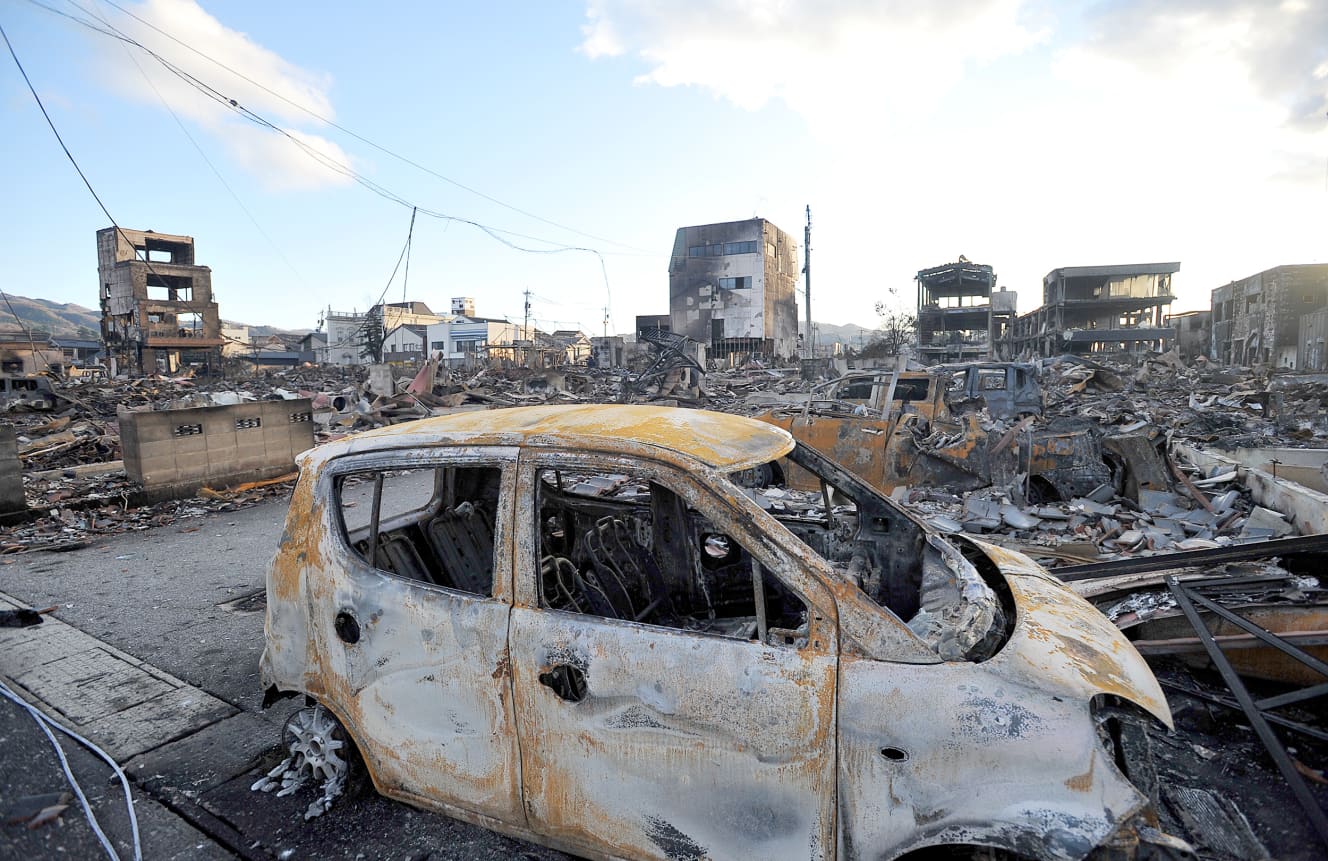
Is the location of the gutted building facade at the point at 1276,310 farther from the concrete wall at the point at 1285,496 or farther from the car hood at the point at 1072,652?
the car hood at the point at 1072,652

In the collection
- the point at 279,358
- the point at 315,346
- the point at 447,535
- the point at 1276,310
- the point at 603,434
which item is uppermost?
the point at 315,346

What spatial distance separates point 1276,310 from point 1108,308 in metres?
8.06

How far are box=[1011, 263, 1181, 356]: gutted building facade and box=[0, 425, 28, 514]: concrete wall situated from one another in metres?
44.1

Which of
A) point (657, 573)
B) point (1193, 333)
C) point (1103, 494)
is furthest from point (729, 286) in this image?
point (657, 573)

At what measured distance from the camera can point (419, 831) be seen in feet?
8.45

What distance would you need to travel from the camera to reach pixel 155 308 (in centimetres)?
3953

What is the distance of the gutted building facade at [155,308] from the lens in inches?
1478

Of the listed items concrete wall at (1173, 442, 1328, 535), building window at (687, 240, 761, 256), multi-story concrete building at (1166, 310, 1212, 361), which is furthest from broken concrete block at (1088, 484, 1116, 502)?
multi-story concrete building at (1166, 310, 1212, 361)

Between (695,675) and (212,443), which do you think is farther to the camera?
(212,443)

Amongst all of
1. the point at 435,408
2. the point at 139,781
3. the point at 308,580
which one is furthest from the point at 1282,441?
the point at 435,408

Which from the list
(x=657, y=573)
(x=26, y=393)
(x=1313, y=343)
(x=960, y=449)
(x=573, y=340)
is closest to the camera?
(x=657, y=573)

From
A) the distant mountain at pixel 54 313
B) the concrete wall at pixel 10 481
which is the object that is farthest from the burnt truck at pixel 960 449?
the distant mountain at pixel 54 313

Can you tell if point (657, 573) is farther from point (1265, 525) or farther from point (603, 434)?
point (1265, 525)

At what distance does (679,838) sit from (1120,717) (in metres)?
1.34
